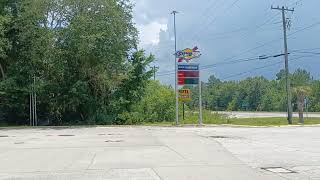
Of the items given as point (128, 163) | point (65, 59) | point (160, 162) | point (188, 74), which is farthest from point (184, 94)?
point (128, 163)

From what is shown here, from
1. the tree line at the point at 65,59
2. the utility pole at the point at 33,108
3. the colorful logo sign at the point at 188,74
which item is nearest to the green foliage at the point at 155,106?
the tree line at the point at 65,59

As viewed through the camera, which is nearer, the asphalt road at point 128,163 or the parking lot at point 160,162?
the asphalt road at point 128,163

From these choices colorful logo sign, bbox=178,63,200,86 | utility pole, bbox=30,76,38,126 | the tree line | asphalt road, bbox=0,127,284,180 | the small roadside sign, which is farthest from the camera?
the small roadside sign

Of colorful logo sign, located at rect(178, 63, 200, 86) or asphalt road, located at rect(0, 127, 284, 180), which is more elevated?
colorful logo sign, located at rect(178, 63, 200, 86)

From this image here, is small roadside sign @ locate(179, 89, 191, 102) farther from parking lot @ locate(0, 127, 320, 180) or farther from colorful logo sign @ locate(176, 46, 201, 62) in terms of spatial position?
parking lot @ locate(0, 127, 320, 180)

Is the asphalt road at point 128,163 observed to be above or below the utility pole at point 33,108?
below

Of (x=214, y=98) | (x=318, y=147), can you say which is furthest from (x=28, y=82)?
(x=214, y=98)

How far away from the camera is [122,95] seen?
53281 mm

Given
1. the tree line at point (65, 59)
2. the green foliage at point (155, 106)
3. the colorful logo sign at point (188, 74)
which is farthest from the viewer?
the green foliage at point (155, 106)

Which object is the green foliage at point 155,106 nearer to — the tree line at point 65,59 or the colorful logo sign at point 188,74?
the tree line at point 65,59

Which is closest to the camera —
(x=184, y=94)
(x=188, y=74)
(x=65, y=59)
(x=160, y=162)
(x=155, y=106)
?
(x=160, y=162)

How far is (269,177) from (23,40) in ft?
127

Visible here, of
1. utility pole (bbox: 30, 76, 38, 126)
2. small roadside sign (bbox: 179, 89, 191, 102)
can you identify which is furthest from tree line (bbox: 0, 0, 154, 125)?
small roadside sign (bbox: 179, 89, 191, 102)

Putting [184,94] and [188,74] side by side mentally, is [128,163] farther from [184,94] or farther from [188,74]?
[184,94]
